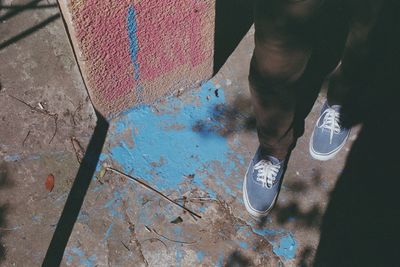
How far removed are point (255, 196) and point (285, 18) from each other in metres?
1.11

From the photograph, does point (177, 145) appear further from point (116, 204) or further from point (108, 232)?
point (108, 232)

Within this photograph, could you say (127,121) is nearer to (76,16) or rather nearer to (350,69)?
(76,16)

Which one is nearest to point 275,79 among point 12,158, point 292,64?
point 292,64

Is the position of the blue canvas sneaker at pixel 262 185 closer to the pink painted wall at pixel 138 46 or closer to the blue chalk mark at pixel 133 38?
the pink painted wall at pixel 138 46

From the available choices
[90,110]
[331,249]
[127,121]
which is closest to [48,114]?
[90,110]

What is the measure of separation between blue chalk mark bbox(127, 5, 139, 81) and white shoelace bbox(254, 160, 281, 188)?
2.90 feet

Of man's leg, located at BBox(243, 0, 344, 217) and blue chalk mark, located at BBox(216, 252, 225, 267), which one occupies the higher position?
man's leg, located at BBox(243, 0, 344, 217)

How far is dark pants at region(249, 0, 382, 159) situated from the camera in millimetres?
1811

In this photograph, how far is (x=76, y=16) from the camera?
2121mm

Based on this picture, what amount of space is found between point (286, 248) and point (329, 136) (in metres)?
0.73

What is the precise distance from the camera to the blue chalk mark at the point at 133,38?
7.52ft

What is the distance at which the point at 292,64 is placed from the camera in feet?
6.46

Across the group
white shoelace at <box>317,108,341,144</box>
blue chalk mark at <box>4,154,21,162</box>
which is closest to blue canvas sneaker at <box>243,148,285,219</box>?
white shoelace at <box>317,108,341,144</box>

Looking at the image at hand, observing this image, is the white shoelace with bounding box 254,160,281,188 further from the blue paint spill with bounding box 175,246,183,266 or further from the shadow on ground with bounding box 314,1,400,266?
the blue paint spill with bounding box 175,246,183,266
